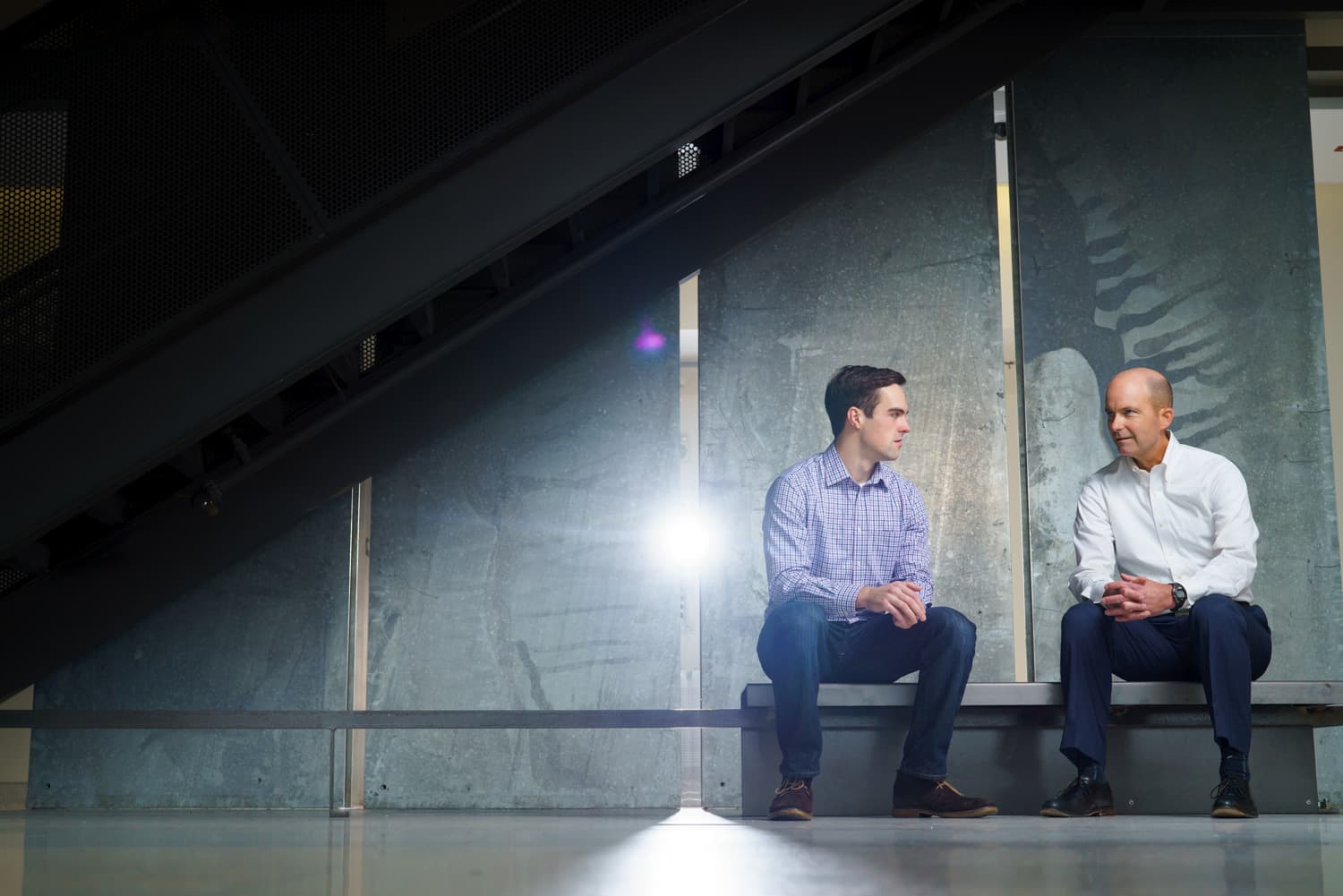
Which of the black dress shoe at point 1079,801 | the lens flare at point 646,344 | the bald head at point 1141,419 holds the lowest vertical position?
the black dress shoe at point 1079,801

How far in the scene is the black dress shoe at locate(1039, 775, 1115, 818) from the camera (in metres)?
3.24

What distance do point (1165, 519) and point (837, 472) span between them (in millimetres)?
987

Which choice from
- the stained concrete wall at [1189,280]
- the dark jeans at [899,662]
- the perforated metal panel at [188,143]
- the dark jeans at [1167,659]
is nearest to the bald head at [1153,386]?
the stained concrete wall at [1189,280]

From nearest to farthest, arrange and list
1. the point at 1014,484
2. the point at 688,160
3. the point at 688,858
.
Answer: the point at 688,858, the point at 688,160, the point at 1014,484

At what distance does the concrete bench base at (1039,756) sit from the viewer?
3547mm

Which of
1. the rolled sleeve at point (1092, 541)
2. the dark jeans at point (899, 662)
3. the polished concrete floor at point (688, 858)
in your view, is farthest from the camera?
the rolled sleeve at point (1092, 541)

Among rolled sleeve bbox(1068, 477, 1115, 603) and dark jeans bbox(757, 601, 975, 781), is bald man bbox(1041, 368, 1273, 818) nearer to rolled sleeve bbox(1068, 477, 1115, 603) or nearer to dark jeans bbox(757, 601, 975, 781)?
rolled sleeve bbox(1068, 477, 1115, 603)

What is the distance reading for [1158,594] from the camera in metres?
3.42

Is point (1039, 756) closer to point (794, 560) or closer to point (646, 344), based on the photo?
point (794, 560)

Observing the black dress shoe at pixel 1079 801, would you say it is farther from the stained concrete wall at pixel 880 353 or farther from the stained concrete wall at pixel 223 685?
the stained concrete wall at pixel 223 685

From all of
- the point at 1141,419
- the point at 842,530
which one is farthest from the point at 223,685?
the point at 1141,419

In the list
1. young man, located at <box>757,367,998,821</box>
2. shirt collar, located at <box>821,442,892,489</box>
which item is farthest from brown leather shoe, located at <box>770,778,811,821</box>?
A: shirt collar, located at <box>821,442,892,489</box>

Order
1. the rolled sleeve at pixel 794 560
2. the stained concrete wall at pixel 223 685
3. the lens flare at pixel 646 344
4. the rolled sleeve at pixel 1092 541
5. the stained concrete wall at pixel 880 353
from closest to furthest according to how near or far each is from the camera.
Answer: the rolled sleeve at pixel 794 560, the rolled sleeve at pixel 1092 541, the stained concrete wall at pixel 223 685, the stained concrete wall at pixel 880 353, the lens flare at pixel 646 344

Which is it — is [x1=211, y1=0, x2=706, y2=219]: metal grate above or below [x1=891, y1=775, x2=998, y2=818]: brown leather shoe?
above
